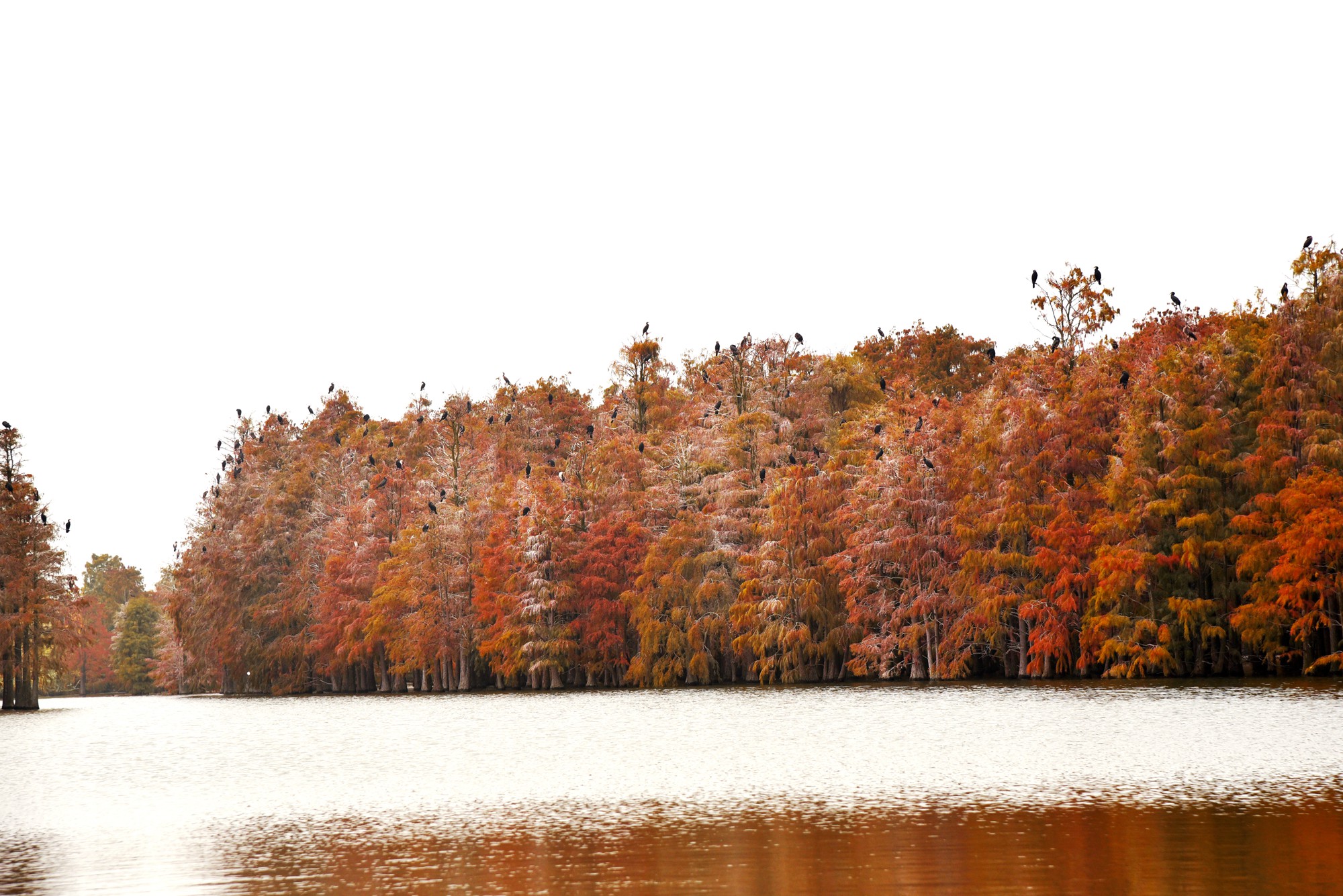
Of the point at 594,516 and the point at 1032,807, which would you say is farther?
the point at 594,516

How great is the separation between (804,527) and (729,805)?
4532cm

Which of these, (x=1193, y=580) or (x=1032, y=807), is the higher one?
(x=1193, y=580)

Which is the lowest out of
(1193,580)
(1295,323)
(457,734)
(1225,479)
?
(457,734)

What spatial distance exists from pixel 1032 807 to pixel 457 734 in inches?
912

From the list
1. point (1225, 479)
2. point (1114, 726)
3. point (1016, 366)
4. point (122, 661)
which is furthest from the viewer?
point (122, 661)

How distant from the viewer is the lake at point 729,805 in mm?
14133

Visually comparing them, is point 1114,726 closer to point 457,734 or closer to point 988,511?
point 457,734

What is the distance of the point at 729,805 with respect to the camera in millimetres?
20141

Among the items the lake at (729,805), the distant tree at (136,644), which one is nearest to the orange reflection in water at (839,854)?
the lake at (729,805)

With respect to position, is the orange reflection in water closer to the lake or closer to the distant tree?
the lake

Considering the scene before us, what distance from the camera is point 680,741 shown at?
32062 mm

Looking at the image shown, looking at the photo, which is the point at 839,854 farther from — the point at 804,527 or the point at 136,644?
the point at 136,644

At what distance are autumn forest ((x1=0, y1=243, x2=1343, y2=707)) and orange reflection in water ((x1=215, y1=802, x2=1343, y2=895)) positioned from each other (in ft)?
115

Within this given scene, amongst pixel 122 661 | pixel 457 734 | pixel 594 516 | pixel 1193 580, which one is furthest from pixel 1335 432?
pixel 122 661
